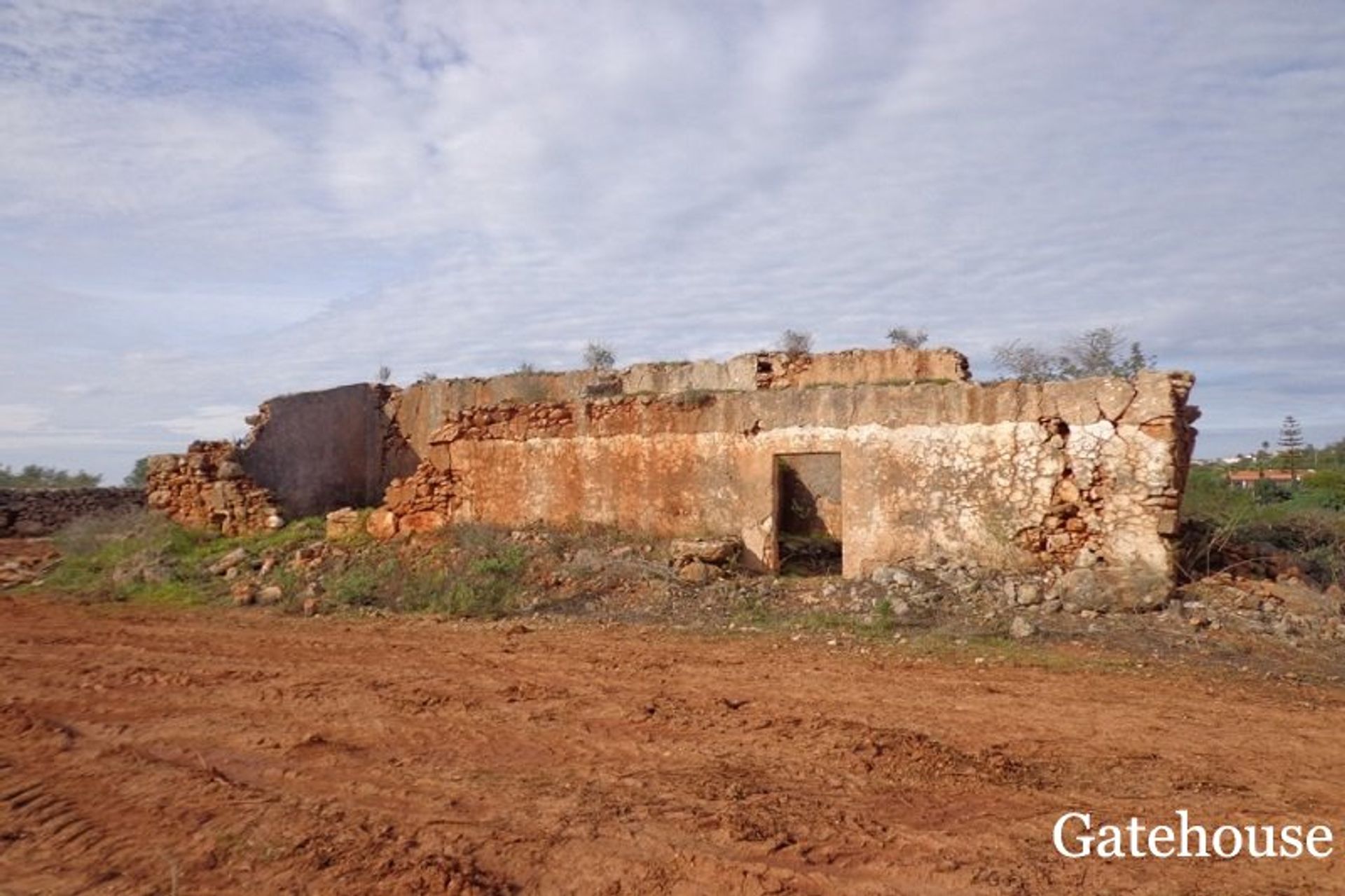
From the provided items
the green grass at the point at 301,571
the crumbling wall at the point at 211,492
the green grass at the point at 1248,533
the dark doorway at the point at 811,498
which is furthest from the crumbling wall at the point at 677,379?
the green grass at the point at 1248,533

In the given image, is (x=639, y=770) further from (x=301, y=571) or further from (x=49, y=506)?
(x=49, y=506)

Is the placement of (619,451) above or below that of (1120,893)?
above

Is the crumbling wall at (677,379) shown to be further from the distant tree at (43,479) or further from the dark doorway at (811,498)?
the distant tree at (43,479)

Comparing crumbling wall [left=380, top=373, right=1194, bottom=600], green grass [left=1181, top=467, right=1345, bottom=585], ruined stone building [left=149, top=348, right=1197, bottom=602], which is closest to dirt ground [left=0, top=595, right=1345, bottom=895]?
crumbling wall [left=380, top=373, right=1194, bottom=600]

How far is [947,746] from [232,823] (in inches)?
150

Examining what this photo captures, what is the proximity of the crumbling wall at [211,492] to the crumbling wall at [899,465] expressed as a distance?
4565 mm

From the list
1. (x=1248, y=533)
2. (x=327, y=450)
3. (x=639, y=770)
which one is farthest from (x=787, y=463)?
(x=639, y=770)

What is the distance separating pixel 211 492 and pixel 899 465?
1143 centimetres

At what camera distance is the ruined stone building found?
395 inches

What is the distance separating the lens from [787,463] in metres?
14.2

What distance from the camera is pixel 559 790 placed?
5.09 metres

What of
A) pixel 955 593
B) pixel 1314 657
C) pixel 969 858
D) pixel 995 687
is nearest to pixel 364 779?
pixel 969 858

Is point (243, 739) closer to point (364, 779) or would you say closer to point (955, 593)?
point (364, 779)

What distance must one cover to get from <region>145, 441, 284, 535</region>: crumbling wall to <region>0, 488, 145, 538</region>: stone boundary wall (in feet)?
18.9
